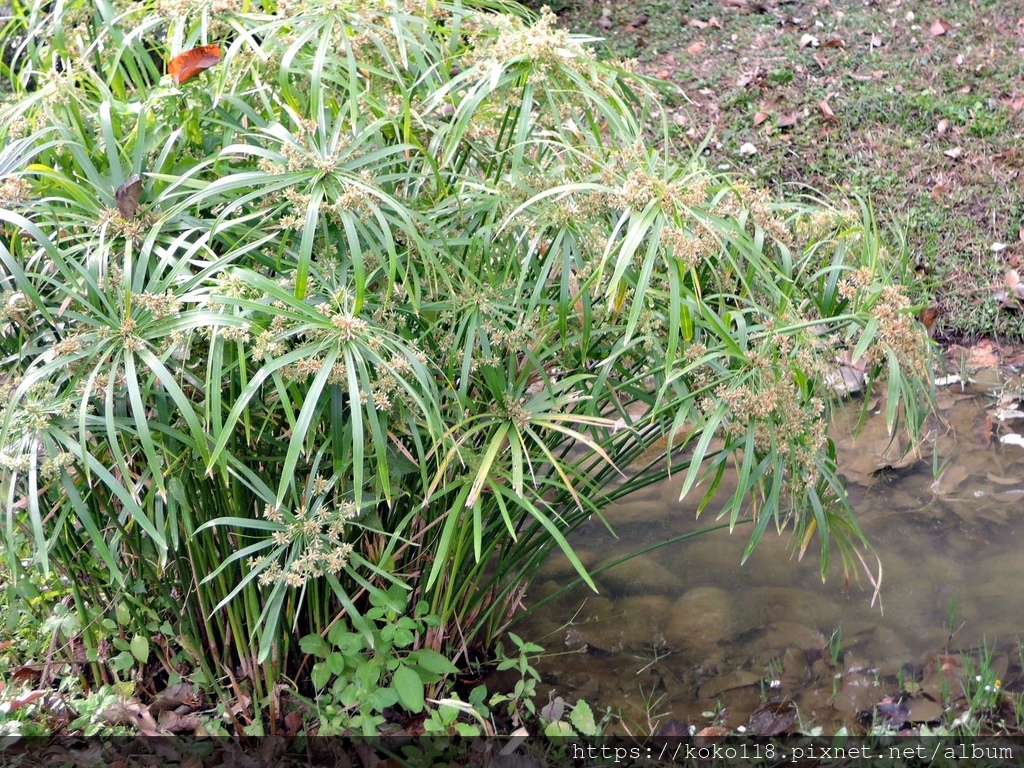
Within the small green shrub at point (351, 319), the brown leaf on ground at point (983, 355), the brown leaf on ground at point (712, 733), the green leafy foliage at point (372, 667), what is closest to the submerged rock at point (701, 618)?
the brown leaf on ground at point (712, 733)

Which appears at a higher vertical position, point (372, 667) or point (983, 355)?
point (983, 355)

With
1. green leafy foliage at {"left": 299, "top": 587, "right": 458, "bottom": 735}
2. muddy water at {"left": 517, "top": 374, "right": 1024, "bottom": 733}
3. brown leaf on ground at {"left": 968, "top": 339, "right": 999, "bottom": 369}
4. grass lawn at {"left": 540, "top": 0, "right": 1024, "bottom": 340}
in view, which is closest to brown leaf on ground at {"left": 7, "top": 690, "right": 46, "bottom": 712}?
green leafy foliage at {"left": 299, "top": 587, "right": 458, "bottom": 735}

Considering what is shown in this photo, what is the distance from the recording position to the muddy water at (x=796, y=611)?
2.25m

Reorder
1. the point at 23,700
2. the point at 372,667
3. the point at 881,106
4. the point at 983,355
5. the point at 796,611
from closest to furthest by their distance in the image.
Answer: the point at 372,667 → the point at 23,700 → the point at 796,611 → the point at 983,355 → the point at 881,106

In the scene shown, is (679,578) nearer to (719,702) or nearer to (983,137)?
(719,702)

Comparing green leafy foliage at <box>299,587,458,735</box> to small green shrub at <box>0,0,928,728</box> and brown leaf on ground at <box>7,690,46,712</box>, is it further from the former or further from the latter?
brown leaf on ground at <box>7,690,46,712</box>

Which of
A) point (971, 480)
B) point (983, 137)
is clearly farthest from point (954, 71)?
point (971, 480)

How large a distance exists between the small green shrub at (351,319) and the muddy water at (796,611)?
0.44m

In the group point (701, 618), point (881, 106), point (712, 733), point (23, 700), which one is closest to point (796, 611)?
point (701, 618)

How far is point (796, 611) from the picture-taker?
2486 mm

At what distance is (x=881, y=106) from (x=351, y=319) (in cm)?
395

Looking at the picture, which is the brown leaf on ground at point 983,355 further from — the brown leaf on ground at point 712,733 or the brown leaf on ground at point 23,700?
the brown leaf on ground at point 23,700

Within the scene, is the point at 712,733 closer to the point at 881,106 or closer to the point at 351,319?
the point at 351,319

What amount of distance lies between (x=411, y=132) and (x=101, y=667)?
4.48 ft
